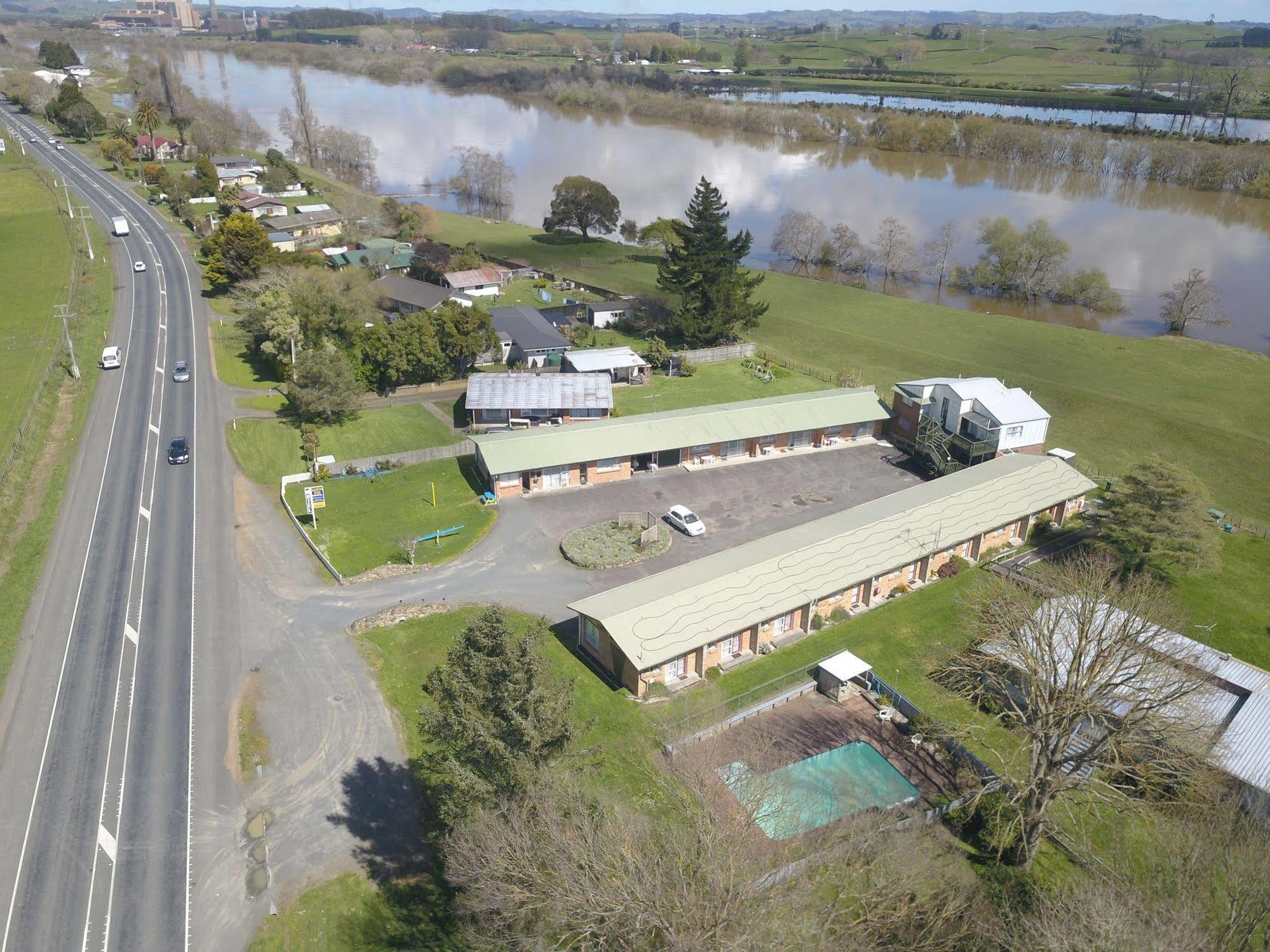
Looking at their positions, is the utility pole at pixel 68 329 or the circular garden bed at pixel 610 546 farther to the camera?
the utility pole at pixel 68 329

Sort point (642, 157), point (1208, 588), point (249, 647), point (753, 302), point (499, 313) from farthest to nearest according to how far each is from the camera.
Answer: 1. point (642, 157)
2. point (753, 302)
3. point (499, 313)
4. point (1208, 588)
5. point (249, 647)

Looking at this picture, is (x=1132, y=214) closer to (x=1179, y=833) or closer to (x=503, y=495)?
(x=503, y=495)

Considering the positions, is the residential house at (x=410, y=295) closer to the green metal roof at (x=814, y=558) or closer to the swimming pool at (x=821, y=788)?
the green metal roof at (x=814, y=558)

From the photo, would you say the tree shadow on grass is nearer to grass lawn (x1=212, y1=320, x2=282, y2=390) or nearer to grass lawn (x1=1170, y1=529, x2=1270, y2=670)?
grass lawn (x1=1170, y1=529, x2=1270, y2=670)

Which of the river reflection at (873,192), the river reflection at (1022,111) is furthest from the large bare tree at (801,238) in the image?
the river reflection at (1022,111)

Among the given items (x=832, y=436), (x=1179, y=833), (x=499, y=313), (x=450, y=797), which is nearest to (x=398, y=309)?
(x=499, y=313)

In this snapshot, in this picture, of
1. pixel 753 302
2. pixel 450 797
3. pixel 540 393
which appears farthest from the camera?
pixel 753 302
